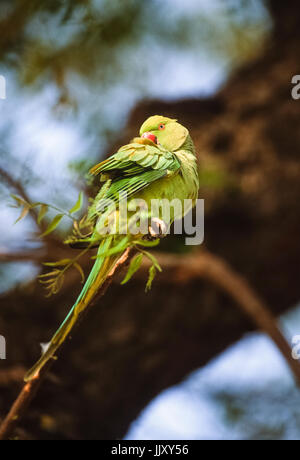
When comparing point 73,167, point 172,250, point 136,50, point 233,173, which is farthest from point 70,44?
point 233,173

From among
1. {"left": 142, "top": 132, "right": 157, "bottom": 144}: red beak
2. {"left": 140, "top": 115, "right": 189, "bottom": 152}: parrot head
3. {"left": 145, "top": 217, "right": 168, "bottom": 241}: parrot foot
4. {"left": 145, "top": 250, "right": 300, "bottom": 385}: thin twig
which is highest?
{"left": 145, "top": 250, "right": 300, "bottom": 385}: thin twig

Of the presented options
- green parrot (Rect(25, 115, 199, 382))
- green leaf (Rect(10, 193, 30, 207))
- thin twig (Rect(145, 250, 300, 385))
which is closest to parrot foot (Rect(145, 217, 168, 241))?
green parrot (Rect(25, 115, 199, 382))

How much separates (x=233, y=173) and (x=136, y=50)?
2.28ft

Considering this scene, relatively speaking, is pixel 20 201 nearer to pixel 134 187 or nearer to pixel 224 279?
pixel 134 187

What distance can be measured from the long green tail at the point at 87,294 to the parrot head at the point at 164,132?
145 mm

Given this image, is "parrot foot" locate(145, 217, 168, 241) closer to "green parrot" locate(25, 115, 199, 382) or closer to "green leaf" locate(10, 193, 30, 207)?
"green parrot" locate(25, 115, 199, 382)

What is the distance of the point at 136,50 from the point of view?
3.65 feet

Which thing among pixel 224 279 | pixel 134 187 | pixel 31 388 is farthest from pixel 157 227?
pixel 224 279

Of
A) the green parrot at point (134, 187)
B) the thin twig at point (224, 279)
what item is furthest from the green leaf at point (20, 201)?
the thin twig at point (224, 279)

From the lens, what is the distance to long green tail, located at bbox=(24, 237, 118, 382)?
0.53 meters

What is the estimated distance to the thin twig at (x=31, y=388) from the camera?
1.80ft

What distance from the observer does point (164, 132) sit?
611mm

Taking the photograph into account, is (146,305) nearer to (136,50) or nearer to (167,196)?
(136,50)

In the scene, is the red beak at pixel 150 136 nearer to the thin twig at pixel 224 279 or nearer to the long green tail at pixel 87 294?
the long green tail at pixel 87 294
